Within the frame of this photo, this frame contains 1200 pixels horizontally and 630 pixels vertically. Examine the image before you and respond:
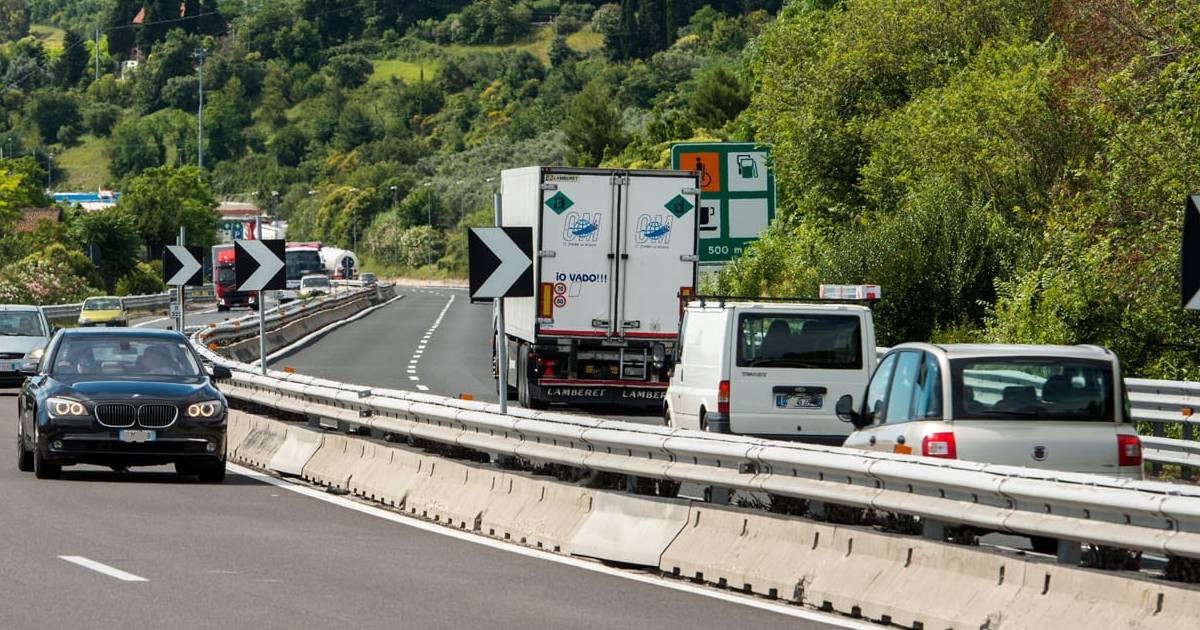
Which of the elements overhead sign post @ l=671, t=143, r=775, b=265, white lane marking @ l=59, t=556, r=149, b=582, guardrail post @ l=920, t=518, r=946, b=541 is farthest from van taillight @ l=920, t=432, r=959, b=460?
overhead sign post @ l=671, t=143, r=775, b=265

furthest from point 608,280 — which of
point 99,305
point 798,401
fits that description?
point 99,305

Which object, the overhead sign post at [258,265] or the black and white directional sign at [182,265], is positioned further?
the black and white directional sign at [182,265]

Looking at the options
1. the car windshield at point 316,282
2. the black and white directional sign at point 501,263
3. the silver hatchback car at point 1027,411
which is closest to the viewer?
the silver hatchback car at point 1027,411

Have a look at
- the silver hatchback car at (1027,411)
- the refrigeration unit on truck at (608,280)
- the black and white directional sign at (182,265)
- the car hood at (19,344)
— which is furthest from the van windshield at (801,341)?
the car hood at (19,344)

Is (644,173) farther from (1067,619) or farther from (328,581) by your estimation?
(1067,619)

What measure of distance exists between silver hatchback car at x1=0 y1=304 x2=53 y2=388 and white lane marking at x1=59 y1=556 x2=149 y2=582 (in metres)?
22.2

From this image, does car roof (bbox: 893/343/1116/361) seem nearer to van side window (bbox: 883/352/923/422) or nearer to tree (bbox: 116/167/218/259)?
van side window (bbox: 883/352/923/422)

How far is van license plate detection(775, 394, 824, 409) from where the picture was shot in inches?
798

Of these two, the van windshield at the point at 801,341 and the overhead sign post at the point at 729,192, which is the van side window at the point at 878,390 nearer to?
the van windshield at the point at 801,341

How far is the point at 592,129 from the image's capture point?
148500 millimetres

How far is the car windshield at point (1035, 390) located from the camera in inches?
502

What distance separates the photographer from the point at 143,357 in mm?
19969

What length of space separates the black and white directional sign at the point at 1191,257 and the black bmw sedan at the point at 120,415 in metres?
10.7

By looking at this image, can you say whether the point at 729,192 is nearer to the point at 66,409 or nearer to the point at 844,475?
the point at 66,409
